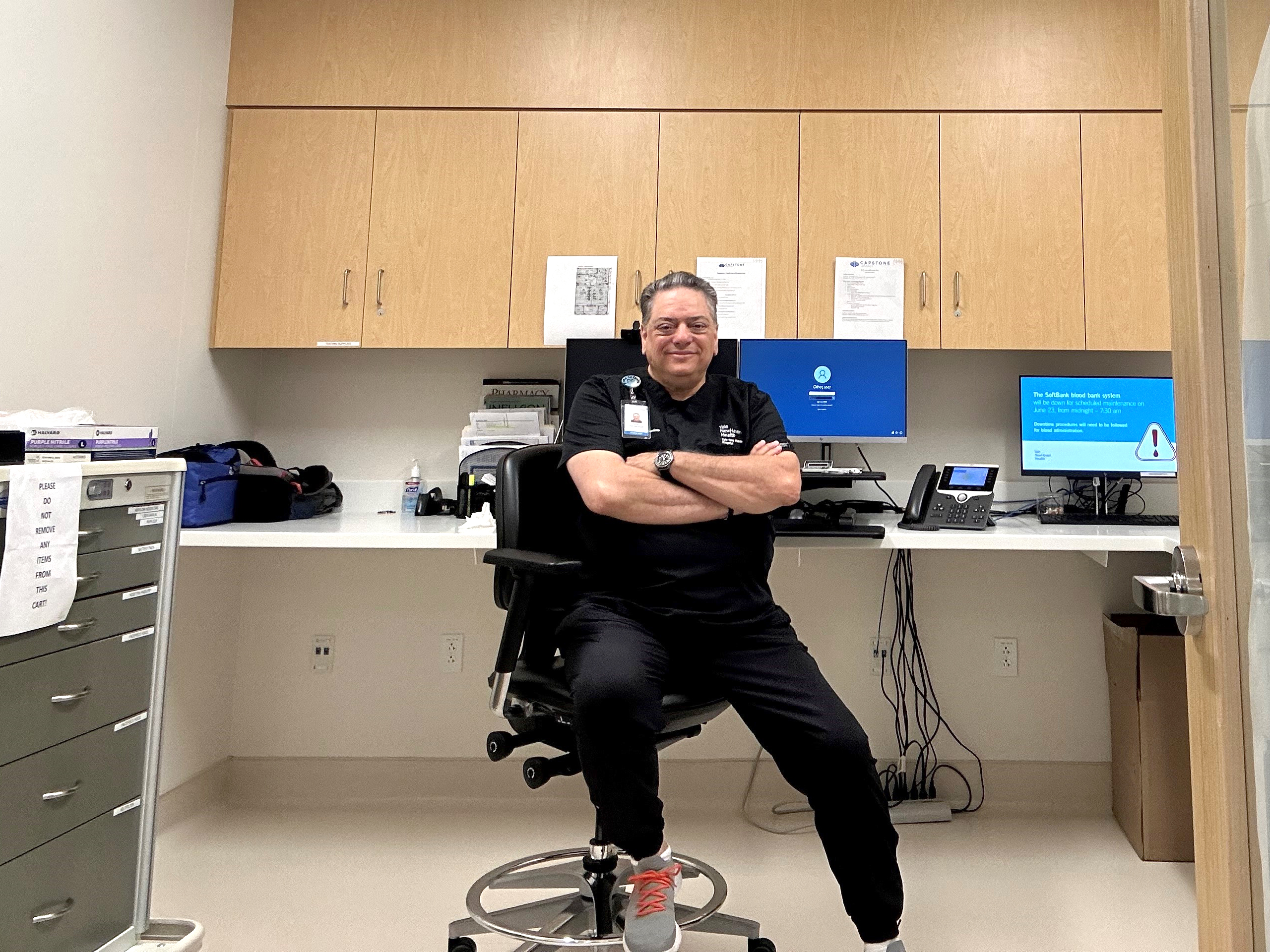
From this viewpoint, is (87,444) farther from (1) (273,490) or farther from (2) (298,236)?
(2) (298,236)

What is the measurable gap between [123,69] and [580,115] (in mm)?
1227

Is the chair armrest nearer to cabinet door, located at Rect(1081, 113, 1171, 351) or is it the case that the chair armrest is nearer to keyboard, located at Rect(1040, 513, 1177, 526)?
keyboard, located at Rect(1040, 513, 1177, 526)

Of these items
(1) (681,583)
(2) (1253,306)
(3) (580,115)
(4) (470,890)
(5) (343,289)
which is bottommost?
(4) (470,890)

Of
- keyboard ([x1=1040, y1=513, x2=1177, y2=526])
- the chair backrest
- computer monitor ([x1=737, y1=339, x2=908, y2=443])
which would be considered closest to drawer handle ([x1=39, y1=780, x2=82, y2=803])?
the chair backrest

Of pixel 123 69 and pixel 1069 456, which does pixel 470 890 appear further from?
pixel 123 69

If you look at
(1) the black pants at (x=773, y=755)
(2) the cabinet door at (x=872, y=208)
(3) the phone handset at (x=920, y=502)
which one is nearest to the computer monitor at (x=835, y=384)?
(2) the cabinet door at (x=872, y=208)

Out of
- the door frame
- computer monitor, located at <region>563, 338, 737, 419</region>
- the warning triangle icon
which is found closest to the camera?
the door frame

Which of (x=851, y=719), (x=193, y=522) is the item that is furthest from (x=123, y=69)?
(x=851, y=719)

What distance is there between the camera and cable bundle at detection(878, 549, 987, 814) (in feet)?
8.18

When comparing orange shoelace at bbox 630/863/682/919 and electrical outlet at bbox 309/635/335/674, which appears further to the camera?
electrical outlet at bbox 309/635/335/674

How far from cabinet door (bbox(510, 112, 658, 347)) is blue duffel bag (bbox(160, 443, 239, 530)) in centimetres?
88

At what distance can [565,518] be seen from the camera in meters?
1.73

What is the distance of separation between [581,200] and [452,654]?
1504mm

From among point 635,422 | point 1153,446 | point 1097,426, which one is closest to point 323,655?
point 635,422
